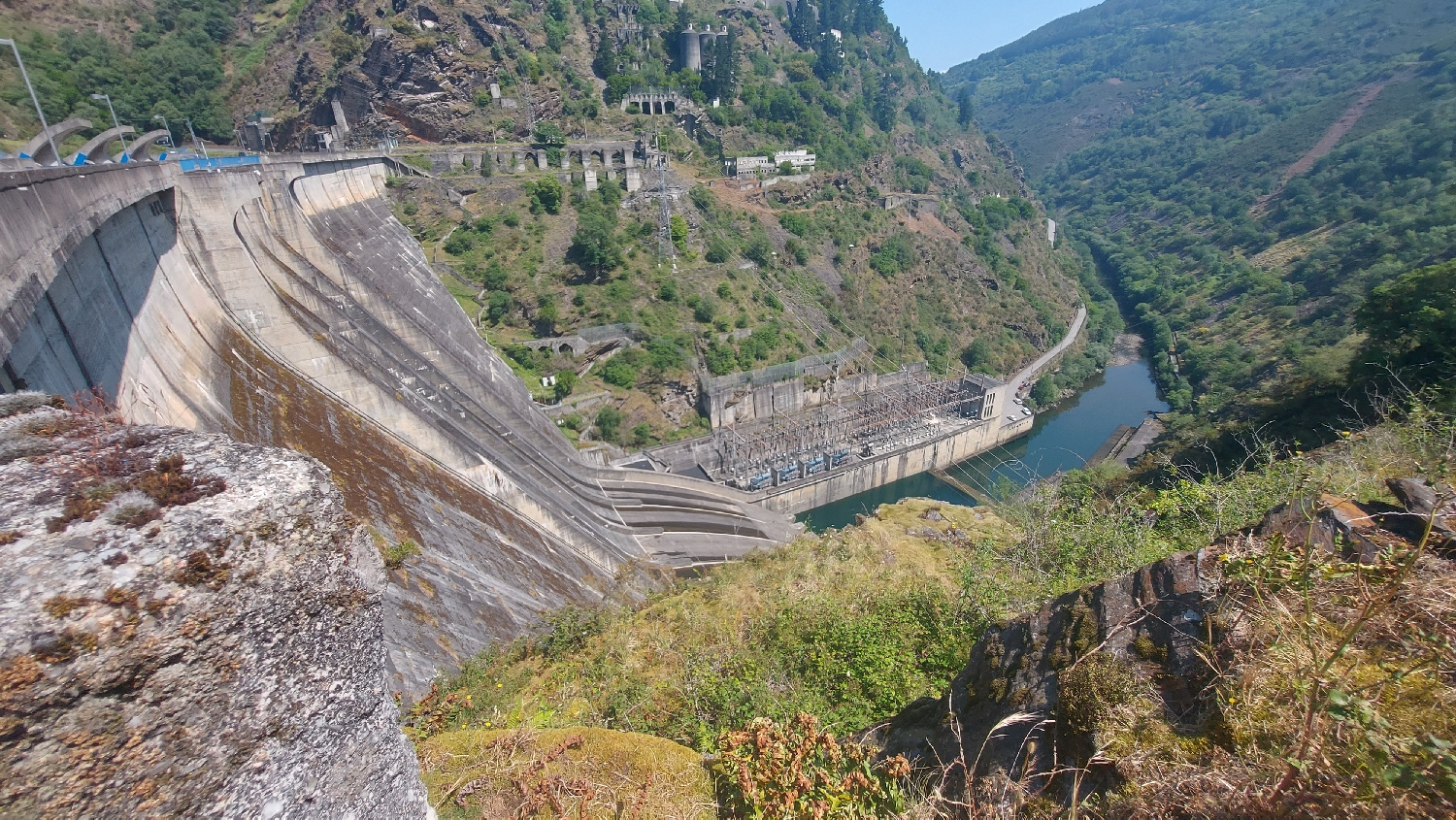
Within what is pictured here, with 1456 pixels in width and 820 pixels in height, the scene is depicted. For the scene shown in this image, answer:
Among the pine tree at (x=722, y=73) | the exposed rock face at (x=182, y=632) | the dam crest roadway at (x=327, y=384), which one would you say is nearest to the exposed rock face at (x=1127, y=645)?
the exposed rock face at (x=182, y=632)

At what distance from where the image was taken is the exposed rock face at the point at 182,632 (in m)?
1.85

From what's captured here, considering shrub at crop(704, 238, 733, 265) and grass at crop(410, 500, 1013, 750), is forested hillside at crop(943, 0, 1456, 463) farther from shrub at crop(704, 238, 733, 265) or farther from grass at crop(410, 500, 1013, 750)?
shrub at crop(704, 238, 733, 265)

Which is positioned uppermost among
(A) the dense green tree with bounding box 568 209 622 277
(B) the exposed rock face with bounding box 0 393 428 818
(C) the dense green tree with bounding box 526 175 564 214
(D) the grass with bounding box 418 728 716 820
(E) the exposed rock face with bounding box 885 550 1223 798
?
(C) the dense green tree with bounding box 526 175 564 214

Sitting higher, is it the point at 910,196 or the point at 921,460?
the point at 910,196

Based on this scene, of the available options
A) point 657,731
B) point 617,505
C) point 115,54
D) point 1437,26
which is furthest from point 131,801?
point 1437,26

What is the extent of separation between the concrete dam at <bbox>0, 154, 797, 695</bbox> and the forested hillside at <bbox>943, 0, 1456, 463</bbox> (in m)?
16.7

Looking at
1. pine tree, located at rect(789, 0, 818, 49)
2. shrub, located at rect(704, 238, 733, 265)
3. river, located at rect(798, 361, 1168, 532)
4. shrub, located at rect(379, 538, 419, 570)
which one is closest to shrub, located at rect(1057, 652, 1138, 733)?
shrub, located at rect(379, 538, 419, 570)

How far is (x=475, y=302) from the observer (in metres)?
33.2

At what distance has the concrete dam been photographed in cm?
732

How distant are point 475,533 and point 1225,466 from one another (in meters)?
16.4

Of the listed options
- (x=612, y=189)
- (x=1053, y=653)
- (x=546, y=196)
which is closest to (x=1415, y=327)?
(x=1053, y=653)

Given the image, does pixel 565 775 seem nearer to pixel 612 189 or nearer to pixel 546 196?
pixel 546 196

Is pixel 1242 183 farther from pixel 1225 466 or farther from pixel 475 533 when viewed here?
pixel 475 533

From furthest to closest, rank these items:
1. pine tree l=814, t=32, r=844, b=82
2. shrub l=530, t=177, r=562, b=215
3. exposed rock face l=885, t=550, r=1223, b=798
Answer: pine tree l=814, t=32, r=844, b=82
shrub l=530, t=177, r=562, b=215
exposed rock face l=885, t=550, r=1223, b=798
